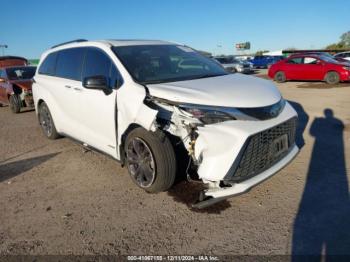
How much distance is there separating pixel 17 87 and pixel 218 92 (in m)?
8.60

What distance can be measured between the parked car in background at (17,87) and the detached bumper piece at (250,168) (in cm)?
848

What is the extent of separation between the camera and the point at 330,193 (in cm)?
357

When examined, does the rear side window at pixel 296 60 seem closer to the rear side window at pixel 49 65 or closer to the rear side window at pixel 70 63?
the rear side window at pixel 49 65

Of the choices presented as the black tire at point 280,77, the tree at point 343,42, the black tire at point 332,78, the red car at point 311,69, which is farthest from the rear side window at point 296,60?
the tree at point 343,42

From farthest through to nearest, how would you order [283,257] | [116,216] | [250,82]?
1. [250,82]
2. [116,216]
3. [283,257]

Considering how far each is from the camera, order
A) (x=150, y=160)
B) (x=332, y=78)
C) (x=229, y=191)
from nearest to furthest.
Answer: (x=229, y=191)
(x=150, y=160)
(x=332, y=78)

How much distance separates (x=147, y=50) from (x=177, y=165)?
1863 millimetres

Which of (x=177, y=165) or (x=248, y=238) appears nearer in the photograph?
(x=248, y=238)

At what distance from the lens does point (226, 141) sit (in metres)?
2.96

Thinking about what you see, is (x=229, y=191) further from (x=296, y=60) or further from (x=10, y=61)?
(x=10, y=61)

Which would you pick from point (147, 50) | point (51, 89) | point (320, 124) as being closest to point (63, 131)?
point (51, 89)

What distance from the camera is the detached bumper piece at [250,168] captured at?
3008 millimetres

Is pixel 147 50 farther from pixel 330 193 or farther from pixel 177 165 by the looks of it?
pixel 330 193

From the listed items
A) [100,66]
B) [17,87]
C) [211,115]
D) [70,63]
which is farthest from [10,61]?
[211,115]
